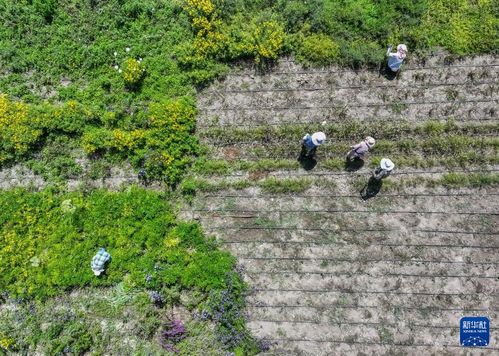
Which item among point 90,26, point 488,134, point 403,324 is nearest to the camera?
point 403,324

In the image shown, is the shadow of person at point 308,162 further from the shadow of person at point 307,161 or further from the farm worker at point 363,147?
the farm worker at point 363,147

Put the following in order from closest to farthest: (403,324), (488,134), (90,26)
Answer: (403,324) → (488,134) → (90,26)

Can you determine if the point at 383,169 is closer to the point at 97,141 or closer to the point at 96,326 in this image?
the point at 97,141

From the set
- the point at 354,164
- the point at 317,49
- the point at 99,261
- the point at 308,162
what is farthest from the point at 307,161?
the point at 99,261

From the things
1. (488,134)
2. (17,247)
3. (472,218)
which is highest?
(488,134)

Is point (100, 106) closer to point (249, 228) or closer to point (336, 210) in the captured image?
point (249, 228)

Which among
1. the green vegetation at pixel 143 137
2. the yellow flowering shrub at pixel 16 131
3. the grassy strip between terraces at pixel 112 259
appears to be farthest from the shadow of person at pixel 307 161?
the yellow flowering shrub at pixel 16 131

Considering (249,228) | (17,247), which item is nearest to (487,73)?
(249,228)

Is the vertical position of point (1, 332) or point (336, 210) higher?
point (336, 210)
